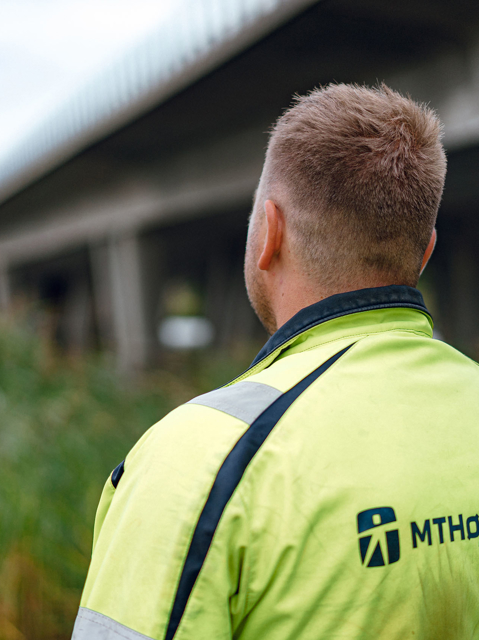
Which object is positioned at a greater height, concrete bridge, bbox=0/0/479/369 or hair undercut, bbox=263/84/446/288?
concrete bridge, bbox=0/0/479/369

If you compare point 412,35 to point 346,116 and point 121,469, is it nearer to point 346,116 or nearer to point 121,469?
point 346,116

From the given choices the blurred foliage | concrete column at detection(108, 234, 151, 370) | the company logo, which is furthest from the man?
concrete column at detection(108, 234, 151, 370)

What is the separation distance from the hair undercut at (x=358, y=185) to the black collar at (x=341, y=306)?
0.17 feet

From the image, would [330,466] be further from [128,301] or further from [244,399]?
[128,301]

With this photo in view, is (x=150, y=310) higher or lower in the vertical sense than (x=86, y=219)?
lower

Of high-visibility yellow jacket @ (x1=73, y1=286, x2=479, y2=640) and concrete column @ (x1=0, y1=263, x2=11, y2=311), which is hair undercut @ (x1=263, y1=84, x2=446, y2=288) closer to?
high-visibility yellow jacket @ (x1=73, y1=286, x2=479, y2=640)

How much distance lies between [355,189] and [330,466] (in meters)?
0.69

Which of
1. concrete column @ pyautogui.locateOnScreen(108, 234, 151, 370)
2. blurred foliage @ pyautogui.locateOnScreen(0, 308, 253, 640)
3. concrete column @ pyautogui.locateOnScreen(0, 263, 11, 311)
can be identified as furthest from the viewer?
concrete column @ pyautogui.locateOnScreen(0, 263, 11, 311)

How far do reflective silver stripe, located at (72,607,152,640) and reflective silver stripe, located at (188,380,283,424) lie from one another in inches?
18.6

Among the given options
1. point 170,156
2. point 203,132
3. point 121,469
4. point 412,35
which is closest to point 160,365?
point 170,156

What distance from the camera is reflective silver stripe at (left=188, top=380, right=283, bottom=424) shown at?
1.27m

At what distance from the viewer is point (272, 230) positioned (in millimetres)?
1586

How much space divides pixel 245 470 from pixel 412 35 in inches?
254

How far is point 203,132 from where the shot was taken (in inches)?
388
